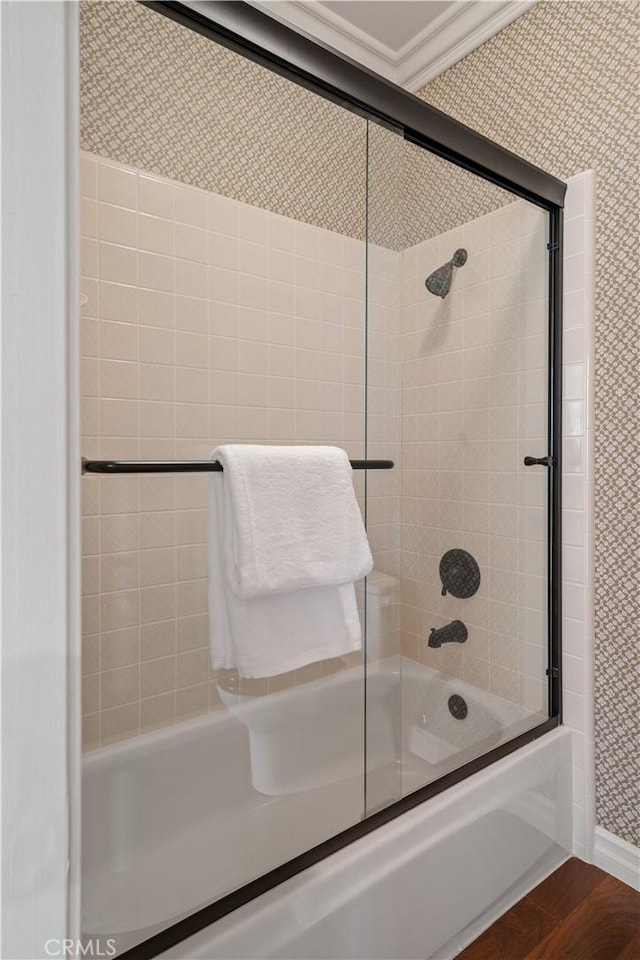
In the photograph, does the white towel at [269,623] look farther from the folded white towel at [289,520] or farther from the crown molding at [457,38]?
the crown molding at [457,38]

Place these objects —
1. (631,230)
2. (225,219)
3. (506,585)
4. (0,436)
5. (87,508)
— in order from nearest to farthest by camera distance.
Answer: (0,436) < (87,508) < (225,219) < (631,230) < (506,585)

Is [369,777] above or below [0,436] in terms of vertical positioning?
below

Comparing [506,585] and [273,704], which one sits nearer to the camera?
[273,704]

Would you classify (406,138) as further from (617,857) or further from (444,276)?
(617,857)

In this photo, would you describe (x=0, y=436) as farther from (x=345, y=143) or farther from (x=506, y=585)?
(x=506, y=585)

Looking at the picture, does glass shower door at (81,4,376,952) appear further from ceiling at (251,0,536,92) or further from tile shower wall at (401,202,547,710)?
ceiling at (251,0,536,92)

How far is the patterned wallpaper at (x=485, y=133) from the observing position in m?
0.87

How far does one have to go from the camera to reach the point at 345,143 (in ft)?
3.46

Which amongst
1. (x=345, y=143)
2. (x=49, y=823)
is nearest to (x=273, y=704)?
(x=49, y=823)

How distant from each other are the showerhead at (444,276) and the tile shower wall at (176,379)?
381 mm

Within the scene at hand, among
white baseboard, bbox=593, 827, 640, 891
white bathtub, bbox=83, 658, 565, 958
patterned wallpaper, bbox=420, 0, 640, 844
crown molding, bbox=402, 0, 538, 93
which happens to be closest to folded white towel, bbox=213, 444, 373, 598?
white bathtub, bbox=83, 658, 565, 958

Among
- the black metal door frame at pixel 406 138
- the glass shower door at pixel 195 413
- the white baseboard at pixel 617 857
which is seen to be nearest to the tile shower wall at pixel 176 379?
the glass shower door at pixel 195 413

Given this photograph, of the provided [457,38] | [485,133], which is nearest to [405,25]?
[457,38]

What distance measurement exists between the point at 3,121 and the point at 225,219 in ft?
2.42
